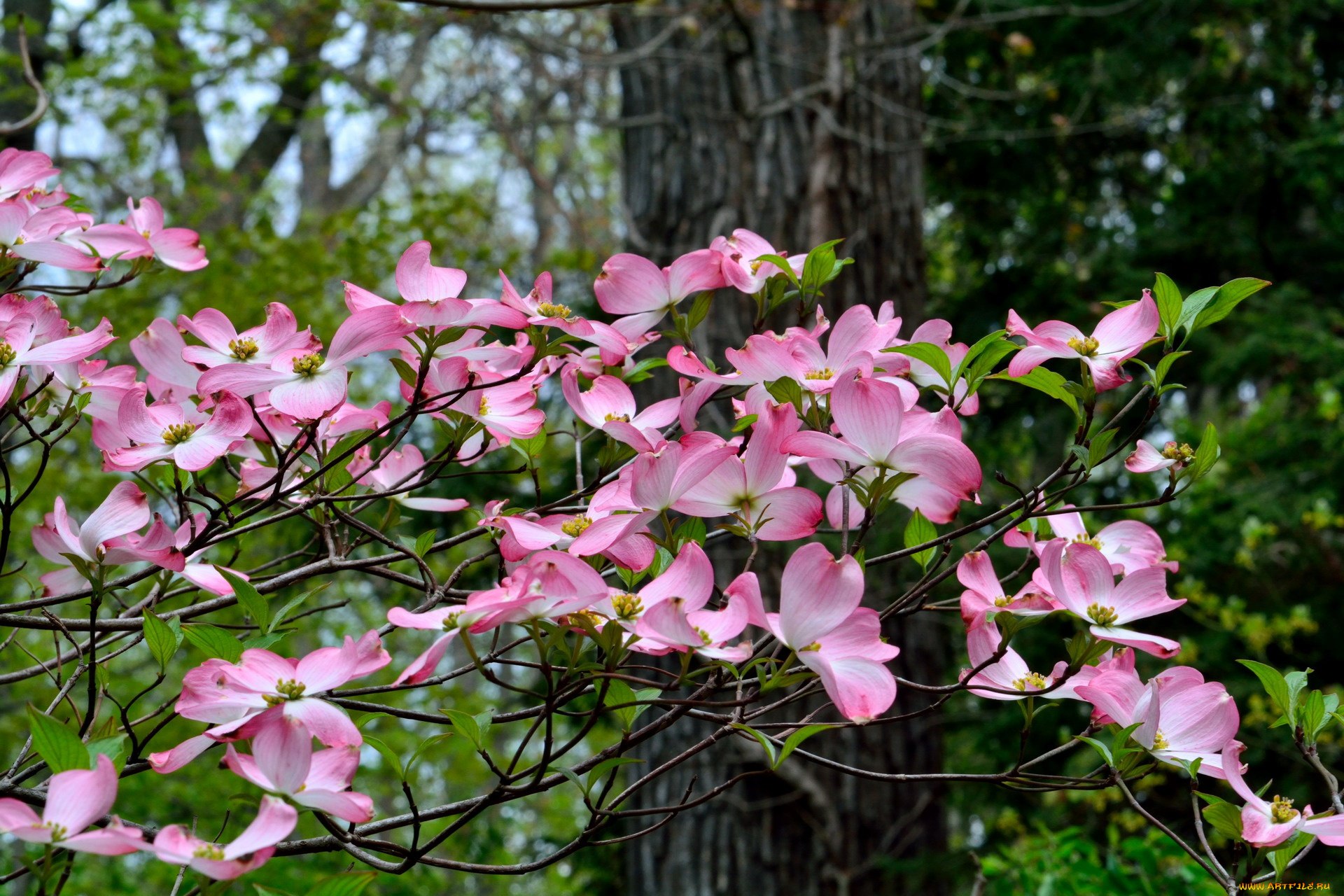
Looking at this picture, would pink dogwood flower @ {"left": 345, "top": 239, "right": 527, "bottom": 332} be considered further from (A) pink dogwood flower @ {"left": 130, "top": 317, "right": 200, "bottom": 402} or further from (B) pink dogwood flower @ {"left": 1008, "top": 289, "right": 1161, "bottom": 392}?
(B) pink dogwood flower @ {"left": 1008, "top": 289, "right": 1161, "bottom": 392}

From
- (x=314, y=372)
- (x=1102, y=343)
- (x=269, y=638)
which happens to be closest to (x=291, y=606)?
(x=269, y=638)

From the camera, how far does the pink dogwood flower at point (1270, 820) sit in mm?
637

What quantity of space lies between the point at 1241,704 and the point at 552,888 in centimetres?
635

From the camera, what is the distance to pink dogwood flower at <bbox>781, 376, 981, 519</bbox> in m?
0.62

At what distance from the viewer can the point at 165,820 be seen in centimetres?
418

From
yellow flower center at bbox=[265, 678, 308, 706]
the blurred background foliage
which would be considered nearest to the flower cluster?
yellow flower center at bbox=[265, 678, 308, 706]

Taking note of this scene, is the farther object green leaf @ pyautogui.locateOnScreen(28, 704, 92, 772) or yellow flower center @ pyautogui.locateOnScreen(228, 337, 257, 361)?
yellow flower center @ pyautogui.locateOnScreen(228, 337, 257, 361)

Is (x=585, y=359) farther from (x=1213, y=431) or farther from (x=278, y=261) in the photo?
(x=278, y=261)

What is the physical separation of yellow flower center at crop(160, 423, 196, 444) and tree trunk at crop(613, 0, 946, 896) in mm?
1607

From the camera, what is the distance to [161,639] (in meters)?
0.66

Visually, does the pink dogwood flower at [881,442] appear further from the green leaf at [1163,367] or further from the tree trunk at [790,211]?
the tree trunk at [790,211]

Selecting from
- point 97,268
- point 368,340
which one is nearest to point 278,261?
point 97,268

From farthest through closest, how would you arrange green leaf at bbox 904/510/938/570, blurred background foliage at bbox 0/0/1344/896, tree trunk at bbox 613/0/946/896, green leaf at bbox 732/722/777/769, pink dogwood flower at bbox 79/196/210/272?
blurred background foliage at bbox 0/0/1344/896, tree trunk at bbox 613/0/946/896, pink dogwood flower at bbox 79/196/210/272, green leaf at bbox 904/510/938/570, green leaf at bbox 732/722/777/769

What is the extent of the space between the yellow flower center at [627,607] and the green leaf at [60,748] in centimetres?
28
